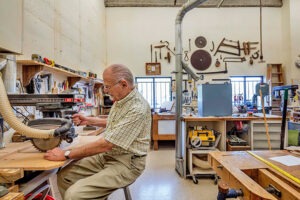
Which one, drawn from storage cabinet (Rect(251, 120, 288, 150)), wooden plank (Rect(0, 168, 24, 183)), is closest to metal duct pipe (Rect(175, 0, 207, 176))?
storage cabinet (Rect(251, 120, 288, 150))

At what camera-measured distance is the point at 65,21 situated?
12.4ft

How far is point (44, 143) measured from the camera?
1457 mm

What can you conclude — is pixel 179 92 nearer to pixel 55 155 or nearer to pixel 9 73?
pixel 9 73

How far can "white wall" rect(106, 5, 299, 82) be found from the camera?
672 centimetres

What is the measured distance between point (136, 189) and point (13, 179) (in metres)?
2.05

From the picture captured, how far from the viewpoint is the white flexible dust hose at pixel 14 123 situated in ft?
4.16

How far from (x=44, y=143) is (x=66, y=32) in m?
2.87

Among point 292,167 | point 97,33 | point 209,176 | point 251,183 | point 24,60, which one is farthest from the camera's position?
point 97,33

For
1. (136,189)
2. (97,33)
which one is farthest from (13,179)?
(97,33)

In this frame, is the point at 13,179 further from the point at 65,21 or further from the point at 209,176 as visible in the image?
the point at 65,21

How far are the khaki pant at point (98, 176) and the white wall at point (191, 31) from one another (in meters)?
5.15

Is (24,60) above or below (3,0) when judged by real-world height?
below

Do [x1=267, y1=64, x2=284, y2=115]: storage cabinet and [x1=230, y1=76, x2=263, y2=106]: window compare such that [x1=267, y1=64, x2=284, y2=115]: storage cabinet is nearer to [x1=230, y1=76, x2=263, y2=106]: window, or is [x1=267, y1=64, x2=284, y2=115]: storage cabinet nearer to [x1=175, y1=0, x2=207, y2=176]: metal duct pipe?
[x1=230, y1=76, x2=263, y2=106]: window

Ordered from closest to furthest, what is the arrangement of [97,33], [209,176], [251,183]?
[251,183]
[209,176]
[97,33]
